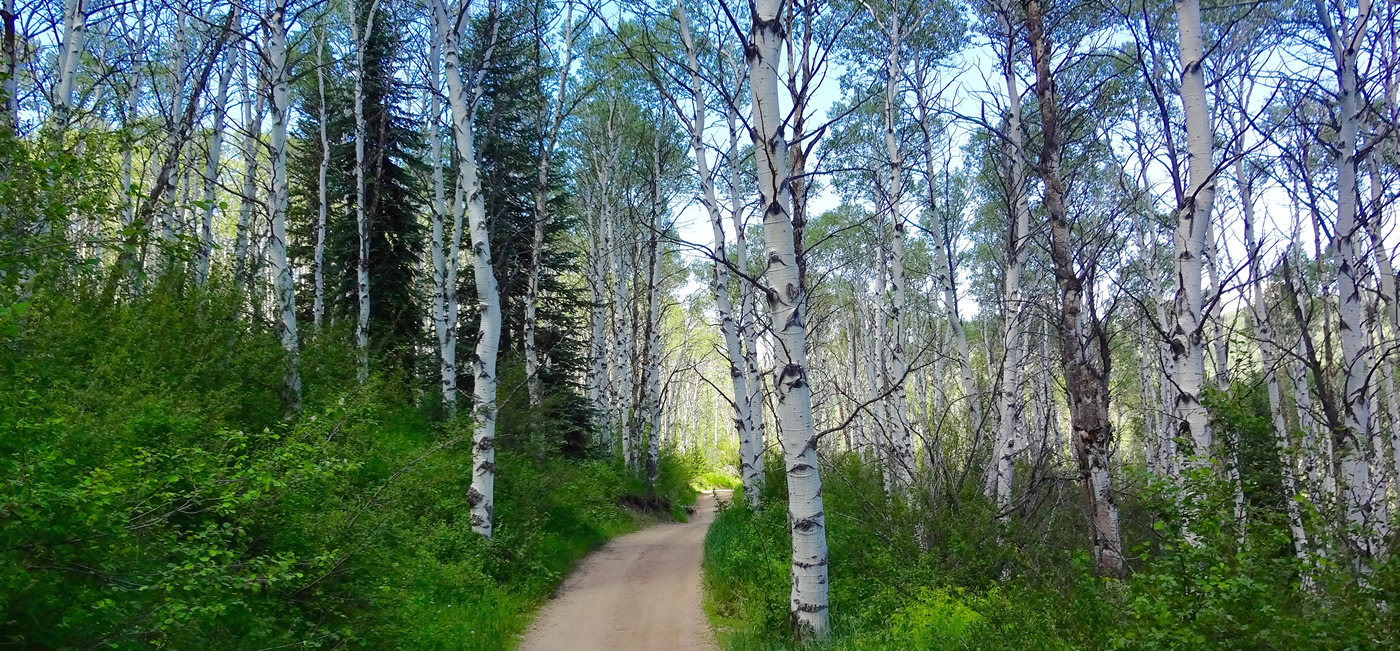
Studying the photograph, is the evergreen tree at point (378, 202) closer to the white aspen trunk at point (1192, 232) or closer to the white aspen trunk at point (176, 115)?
the white aspen trunk at point (176, 115)

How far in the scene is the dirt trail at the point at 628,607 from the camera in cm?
694

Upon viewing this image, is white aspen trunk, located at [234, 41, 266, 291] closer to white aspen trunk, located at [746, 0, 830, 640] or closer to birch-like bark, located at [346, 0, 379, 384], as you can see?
birch-like bark, located at [346, 0, 379, 384]

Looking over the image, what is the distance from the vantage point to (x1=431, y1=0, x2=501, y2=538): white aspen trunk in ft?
27.0

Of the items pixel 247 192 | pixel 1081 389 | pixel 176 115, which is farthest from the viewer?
pixel 176 115

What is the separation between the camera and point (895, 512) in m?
8.16

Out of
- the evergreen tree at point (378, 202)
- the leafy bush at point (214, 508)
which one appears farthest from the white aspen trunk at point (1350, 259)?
the evergreen tree at point (378, 202)

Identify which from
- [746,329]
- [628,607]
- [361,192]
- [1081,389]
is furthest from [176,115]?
[1081,389]

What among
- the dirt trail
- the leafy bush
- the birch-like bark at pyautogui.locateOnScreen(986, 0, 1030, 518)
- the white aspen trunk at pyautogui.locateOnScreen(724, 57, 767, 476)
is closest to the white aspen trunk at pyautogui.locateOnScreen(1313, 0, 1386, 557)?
the birch-like bark at pyautogui.locateOnScreen(986, 0, 1030, 518)

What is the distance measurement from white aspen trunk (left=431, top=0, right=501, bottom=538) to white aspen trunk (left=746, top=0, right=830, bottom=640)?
4213 millimetres

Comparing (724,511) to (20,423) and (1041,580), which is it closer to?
(1041,580)

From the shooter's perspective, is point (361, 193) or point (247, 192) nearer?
point (247, 192)

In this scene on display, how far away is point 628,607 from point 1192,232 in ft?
22.4

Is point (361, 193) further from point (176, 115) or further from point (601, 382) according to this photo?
point (601, 382)

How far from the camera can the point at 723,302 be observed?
39.1 ft
